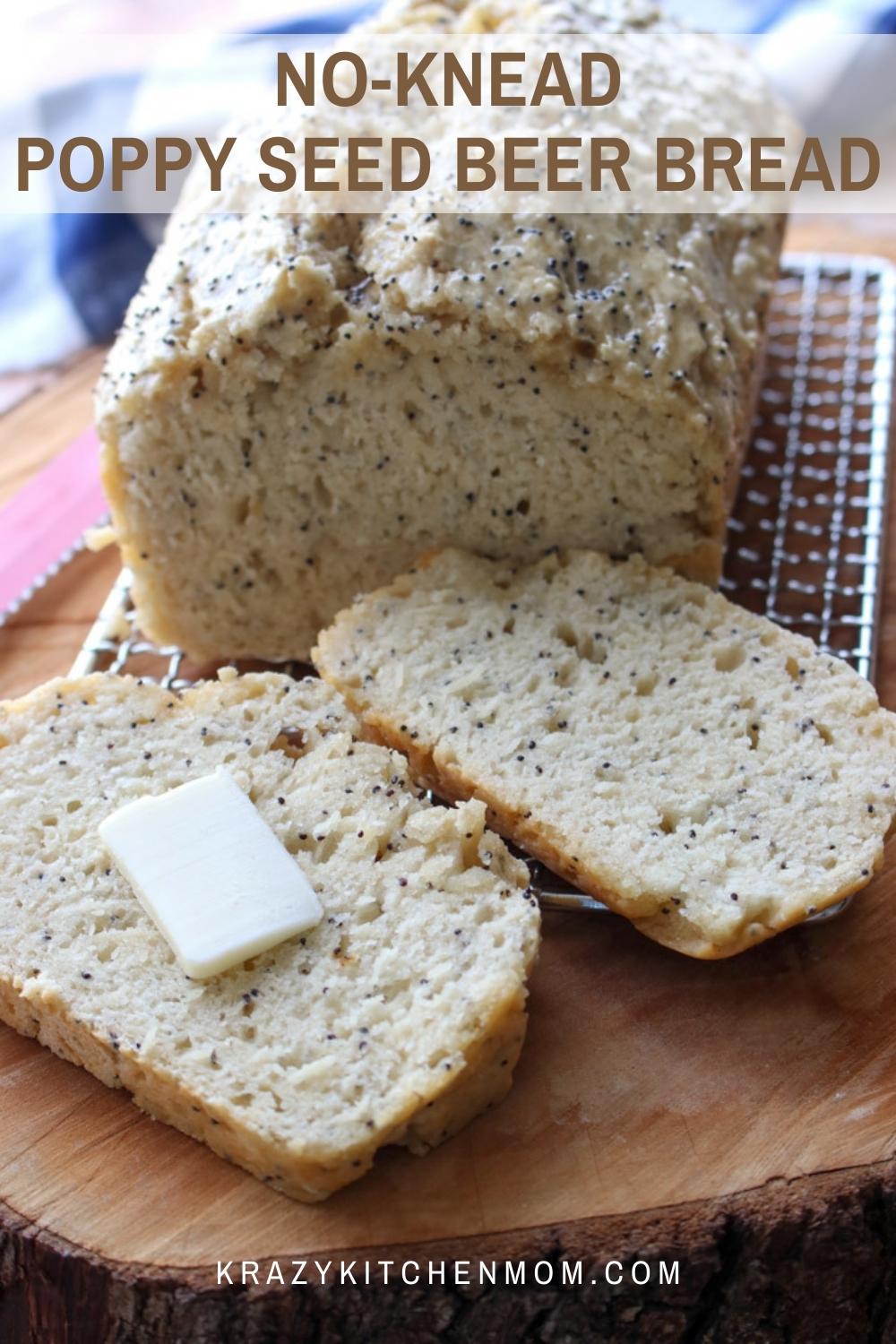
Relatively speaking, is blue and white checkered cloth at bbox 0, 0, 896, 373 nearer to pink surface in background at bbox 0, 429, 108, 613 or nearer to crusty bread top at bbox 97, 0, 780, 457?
pink surface in background at bbox 0, 429, 108, 613

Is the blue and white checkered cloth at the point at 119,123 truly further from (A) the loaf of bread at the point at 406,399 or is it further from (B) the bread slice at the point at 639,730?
(B) the bread slice at the point at 639,730

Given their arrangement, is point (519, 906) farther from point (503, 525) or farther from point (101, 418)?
point (101, 418)

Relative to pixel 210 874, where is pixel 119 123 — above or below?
above

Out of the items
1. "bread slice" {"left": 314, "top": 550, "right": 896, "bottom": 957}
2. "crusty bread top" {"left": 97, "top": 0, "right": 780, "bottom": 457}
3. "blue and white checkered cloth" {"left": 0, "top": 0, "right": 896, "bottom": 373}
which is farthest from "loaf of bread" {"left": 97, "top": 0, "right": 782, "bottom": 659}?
"blue and white checkered cloth" {"left": 0, "top": 0, "right": 896, "bottom": 373}

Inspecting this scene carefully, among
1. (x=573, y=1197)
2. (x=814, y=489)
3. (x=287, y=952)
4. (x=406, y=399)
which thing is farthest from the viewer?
(x=814, y=489)

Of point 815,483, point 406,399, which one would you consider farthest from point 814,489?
point 406,399

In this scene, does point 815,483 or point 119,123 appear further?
point 119,123

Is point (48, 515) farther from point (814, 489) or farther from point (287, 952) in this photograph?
point (814, 489)

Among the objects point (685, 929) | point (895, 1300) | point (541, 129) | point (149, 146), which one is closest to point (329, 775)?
point (685, 929)
